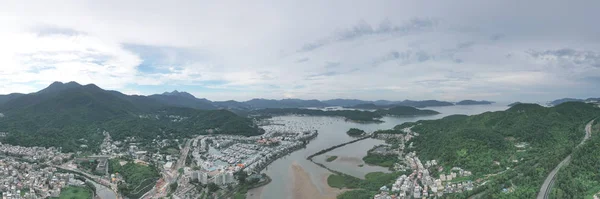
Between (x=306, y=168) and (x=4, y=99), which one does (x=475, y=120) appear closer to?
(x=306, y=168)

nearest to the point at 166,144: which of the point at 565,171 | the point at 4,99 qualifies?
the point at 565,171

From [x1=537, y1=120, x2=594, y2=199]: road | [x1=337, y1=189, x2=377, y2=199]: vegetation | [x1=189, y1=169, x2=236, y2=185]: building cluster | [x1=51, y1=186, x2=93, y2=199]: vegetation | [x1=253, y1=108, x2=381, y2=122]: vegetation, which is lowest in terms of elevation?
[x1=51, y1=186, x2=93, y2=199]: vegetation

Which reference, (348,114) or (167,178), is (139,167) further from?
(348,114)

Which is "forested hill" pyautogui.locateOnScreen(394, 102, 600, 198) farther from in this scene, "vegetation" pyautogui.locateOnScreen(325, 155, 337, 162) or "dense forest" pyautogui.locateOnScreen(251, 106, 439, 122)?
"dense forest" pyautogui.locateOnScreen(251, 106, 439, 122)

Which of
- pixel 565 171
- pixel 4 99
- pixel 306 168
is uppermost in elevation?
pixel 4 99

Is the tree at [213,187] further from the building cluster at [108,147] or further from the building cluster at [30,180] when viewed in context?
the building cluster at [108,147]

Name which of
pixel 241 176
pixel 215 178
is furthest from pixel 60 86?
pixel 241 176

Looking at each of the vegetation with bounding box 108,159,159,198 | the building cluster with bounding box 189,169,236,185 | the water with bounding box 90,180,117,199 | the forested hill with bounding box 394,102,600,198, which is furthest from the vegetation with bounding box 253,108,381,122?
the water with bounding box 90,180,117,199
